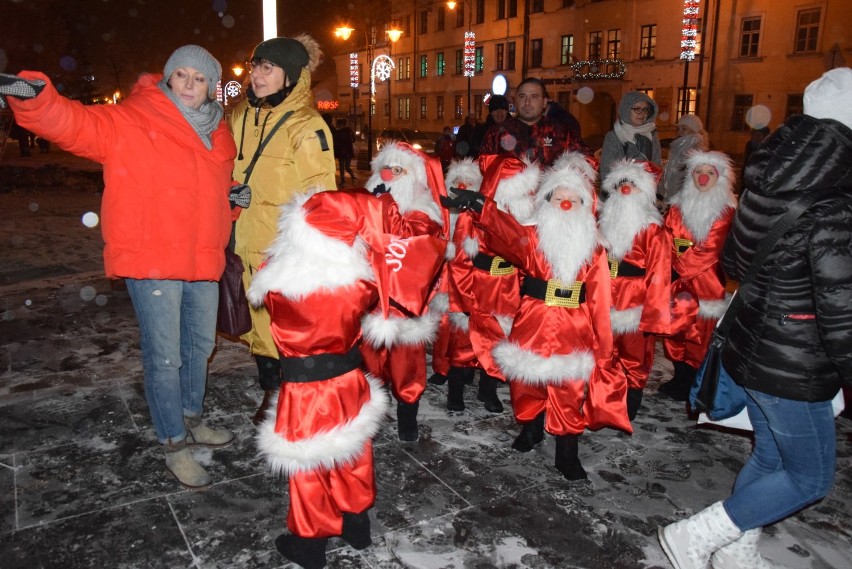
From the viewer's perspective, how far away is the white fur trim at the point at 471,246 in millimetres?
4473

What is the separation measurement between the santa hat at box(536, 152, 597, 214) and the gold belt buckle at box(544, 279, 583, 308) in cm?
50

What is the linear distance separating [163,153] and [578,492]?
274 cm

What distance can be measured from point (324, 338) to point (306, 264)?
0.32m

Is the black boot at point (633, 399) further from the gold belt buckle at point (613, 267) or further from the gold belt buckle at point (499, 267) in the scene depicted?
the gold belt buckle at point (499, 267)

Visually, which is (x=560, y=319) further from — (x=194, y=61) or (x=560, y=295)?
(x=194, y=61)

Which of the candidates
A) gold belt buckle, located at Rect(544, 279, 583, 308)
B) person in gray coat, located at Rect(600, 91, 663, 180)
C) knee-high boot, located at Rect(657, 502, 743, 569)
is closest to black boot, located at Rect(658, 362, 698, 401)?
gold belt buckle, located at Rect(544, 279, 583, 308)

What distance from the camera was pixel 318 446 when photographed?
2.59 m

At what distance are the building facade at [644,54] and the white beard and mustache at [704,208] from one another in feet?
51.3

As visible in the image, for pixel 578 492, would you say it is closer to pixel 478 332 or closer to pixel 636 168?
pixel 478 332

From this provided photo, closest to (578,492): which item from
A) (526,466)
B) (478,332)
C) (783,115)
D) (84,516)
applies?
(526,466)

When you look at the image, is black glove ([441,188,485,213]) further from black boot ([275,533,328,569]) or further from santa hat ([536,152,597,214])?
→ black boot ([275,533,328,569])

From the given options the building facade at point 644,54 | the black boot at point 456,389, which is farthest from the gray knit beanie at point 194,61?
the building facade at point 644,54

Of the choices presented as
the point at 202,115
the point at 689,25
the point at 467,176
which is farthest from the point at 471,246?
the point at 689,25

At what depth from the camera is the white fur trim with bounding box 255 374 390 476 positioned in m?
2.59
